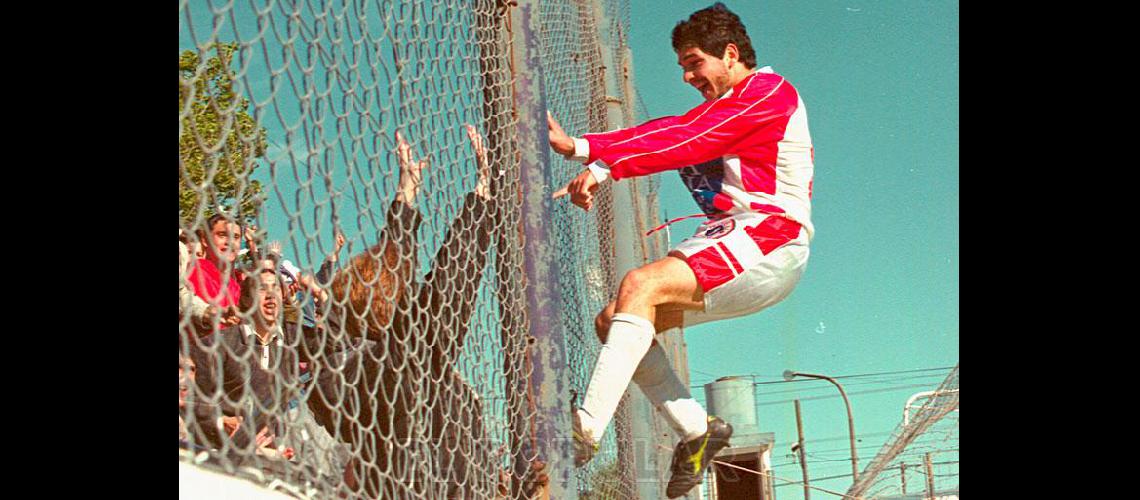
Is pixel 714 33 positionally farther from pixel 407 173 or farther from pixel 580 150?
pixel 407 173

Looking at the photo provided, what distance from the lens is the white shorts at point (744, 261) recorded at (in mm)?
3117

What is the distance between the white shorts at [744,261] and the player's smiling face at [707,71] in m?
0.48

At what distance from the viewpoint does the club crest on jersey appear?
317 cm

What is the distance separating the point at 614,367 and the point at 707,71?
100 centimetres

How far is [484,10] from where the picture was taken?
2830 millimetres

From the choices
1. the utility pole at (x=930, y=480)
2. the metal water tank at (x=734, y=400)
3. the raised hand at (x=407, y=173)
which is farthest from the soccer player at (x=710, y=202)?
the metal water tank at (x=734, y=400)

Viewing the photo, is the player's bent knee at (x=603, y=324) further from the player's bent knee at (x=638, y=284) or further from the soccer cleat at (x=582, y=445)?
the soccer cleat at (x=582, y=445)

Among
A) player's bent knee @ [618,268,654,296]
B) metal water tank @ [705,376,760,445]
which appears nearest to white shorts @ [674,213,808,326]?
player's bent knee @ [618,268,654,296]

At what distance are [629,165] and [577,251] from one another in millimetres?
1120

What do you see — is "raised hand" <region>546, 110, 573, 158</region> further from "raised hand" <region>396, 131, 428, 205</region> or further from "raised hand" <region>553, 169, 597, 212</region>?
"raised hand" <region>396, 131, 428, 205</region>

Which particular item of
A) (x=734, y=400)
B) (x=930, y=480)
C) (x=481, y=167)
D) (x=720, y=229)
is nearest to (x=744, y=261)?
(x=720, y=229)

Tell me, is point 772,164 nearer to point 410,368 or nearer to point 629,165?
point 629,165

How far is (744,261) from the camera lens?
313 centimetres
